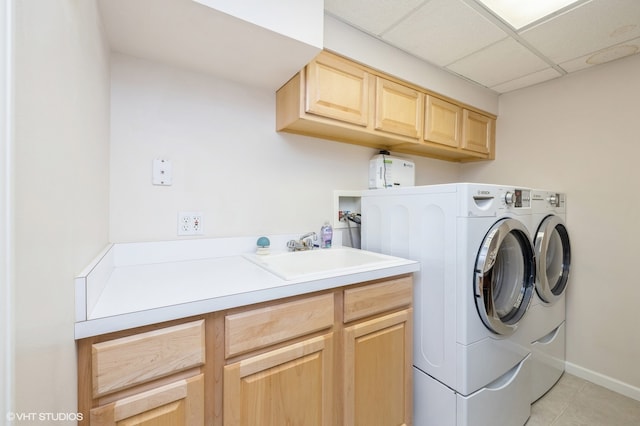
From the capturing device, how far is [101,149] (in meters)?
1.02

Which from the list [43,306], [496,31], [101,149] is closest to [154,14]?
[101,149]

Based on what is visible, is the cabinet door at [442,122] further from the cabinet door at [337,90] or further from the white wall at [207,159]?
the white wall at [207,159]

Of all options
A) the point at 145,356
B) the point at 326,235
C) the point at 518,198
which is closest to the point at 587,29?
the point at 518,198

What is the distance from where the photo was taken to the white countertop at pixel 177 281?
696mm

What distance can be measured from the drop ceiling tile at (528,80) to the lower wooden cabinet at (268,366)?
6.34 feet

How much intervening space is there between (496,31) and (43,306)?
7.16 feet

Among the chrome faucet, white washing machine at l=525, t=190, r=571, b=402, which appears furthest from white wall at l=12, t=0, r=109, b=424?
white washing machine at l=525, t=190, r=571, b=402

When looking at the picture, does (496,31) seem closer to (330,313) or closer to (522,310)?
(522,310)

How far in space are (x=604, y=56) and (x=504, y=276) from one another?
162 cm

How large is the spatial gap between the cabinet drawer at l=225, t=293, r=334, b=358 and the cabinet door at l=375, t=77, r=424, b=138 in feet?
3.72

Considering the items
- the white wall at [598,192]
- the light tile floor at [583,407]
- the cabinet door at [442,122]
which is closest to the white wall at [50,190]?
the cabinet door at [442,122]

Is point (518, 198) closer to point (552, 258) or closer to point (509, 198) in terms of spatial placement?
point (509, 198)

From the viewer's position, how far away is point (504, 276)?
5.00ft

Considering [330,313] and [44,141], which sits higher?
[44,141]
